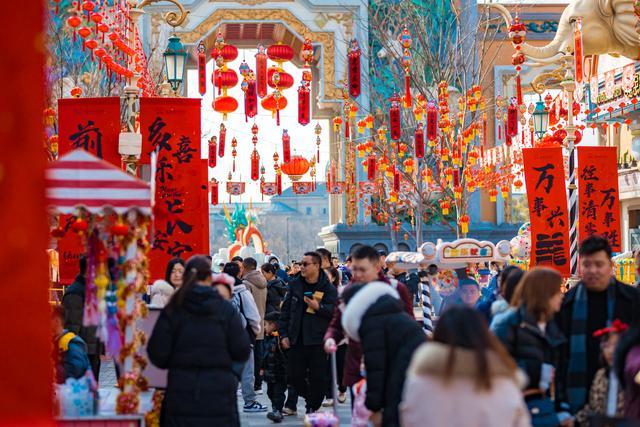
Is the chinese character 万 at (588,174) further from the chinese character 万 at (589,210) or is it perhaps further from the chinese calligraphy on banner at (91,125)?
the chinese calligraphy on banner at (91,125)

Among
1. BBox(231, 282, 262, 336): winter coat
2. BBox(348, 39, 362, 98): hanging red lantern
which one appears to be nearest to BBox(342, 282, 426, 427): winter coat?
BBox(231, 282, 262, 336): winter coat

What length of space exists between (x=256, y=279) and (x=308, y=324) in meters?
2.91

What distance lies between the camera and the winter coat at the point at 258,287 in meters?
14.7

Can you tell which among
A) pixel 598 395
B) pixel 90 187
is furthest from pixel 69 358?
pixel 598 395

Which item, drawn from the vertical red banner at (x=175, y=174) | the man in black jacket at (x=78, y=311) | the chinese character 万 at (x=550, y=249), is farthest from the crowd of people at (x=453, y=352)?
the chinese character 万 at (x=550, y=249)

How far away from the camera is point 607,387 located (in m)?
6.55

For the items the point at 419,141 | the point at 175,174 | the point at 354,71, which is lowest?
the point at 175,174

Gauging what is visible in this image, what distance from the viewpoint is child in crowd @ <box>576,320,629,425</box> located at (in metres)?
6.38

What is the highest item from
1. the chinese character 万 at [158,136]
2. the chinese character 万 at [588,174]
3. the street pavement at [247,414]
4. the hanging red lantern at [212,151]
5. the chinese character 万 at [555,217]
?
the hanging red lantern at [212,151]

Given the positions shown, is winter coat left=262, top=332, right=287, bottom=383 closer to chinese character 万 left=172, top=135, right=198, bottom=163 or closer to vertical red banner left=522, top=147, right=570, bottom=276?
chinese character 万 left=172, top=135, right=198, bottom=163

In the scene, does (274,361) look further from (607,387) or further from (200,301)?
(607,387)

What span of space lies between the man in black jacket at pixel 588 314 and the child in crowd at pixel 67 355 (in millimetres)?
3267

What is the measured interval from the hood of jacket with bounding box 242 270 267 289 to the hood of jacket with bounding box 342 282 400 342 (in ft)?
23.5

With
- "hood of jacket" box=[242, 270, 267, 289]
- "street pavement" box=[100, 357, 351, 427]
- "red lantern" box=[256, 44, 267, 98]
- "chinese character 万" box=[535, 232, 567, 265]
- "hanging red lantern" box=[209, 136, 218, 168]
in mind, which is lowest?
"street pavement" box=[100, 357, 351, 427]
